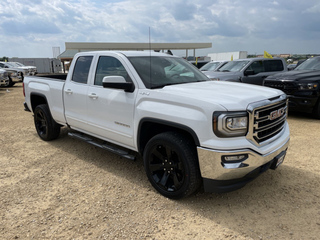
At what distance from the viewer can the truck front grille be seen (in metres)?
2.75

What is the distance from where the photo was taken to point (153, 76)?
3609 millimetres

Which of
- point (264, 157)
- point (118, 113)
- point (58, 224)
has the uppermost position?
point (118, 113)

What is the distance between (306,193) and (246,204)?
881mm

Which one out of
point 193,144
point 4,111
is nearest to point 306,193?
point 193,144

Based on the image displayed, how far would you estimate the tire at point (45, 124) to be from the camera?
5.34 meters

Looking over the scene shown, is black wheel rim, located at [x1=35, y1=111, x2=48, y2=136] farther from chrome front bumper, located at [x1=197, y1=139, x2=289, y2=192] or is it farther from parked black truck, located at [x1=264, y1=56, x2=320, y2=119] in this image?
parked black truck, located at [x1=264, y1=56, x2=320, y2=119]

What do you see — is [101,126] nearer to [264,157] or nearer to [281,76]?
[264,157]

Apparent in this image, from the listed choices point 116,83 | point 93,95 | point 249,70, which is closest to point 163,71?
point 116,83

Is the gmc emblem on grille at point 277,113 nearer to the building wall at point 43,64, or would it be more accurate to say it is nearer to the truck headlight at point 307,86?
the truck headlight at point 307,86

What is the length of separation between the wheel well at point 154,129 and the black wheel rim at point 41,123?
9.39 feet

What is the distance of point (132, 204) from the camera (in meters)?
3.19

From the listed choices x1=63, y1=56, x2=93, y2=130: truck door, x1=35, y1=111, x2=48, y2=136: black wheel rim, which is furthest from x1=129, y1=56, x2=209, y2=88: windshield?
x1=35, y1=111, x2=48, y2=136: black wheel rim

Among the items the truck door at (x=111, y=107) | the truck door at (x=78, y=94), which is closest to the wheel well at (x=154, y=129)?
the truck door at (x=111, y=107)

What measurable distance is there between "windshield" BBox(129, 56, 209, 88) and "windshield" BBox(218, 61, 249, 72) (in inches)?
251
